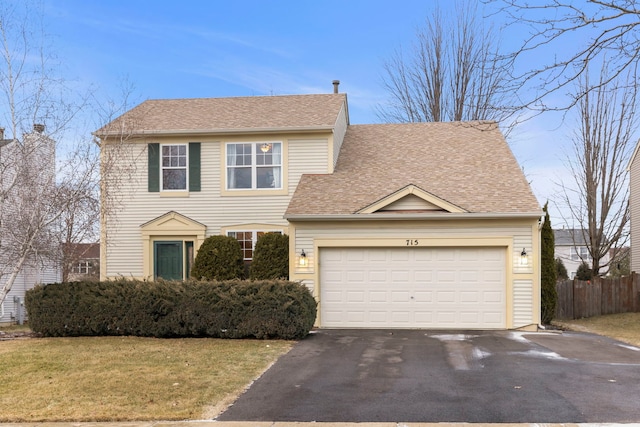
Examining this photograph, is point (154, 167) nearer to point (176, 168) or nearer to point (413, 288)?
point (176, 168)

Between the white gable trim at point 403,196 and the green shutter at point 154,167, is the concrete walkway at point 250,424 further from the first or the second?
the green shutter at point 154,167

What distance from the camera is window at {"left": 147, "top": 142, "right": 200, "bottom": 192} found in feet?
61.1

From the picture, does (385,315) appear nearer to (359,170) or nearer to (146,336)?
(359,170)

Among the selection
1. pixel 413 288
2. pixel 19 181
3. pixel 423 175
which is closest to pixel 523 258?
pixel 413 288

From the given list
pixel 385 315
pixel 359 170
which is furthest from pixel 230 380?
pixel 359 170

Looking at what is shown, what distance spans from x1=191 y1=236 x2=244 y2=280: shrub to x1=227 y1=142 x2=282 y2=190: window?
7.13 feet

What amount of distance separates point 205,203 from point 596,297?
14290 mm

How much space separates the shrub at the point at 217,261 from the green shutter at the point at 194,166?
2.26 metres

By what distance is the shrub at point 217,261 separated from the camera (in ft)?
55.0

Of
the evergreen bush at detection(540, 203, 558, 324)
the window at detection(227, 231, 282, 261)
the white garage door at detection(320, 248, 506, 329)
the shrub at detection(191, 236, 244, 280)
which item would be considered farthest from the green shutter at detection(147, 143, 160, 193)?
the evergreen bush at detection(540, 203, 558, 324)

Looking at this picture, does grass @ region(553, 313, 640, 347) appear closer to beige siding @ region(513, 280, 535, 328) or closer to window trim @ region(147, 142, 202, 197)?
beige siding @ region(513, 280, 535, 328)

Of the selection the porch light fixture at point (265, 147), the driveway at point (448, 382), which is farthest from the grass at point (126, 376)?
the porch light fixture at point (265, 147)

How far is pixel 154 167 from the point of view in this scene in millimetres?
18656

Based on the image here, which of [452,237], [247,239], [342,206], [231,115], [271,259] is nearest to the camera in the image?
[452,237]
